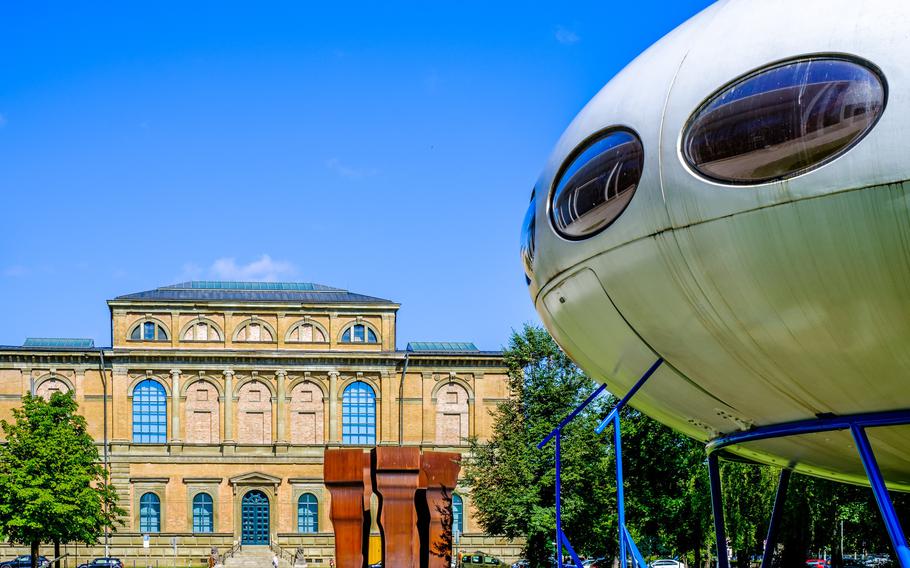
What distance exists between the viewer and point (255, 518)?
66.2 meters

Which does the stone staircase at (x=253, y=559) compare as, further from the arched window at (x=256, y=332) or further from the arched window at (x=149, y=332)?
the arched window at (x=149, y=332)

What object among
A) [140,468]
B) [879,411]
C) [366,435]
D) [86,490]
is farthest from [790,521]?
[140,468]

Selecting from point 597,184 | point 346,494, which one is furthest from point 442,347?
point 597,184

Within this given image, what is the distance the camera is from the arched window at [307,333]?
6788cm

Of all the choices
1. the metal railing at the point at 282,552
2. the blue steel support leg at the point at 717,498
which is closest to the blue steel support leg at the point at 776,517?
the blue steel support leg at the point at 717,498

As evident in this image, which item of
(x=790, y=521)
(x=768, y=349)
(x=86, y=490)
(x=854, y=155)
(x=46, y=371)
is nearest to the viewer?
(x=854, y=155)

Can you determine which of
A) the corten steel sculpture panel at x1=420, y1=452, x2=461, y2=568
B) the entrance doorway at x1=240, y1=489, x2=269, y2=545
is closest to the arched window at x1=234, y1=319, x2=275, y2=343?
the entrance doorway at x1=240, y1=489, x2=269, y2=545

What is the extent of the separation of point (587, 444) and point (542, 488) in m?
2.36

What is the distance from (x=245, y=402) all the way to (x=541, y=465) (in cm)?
2712

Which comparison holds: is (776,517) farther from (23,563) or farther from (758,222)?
(23,563)

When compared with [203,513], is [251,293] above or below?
above

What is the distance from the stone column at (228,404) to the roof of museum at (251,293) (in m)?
4.14

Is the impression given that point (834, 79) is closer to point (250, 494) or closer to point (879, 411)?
point (879, 411)

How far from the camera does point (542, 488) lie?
4434 cm
